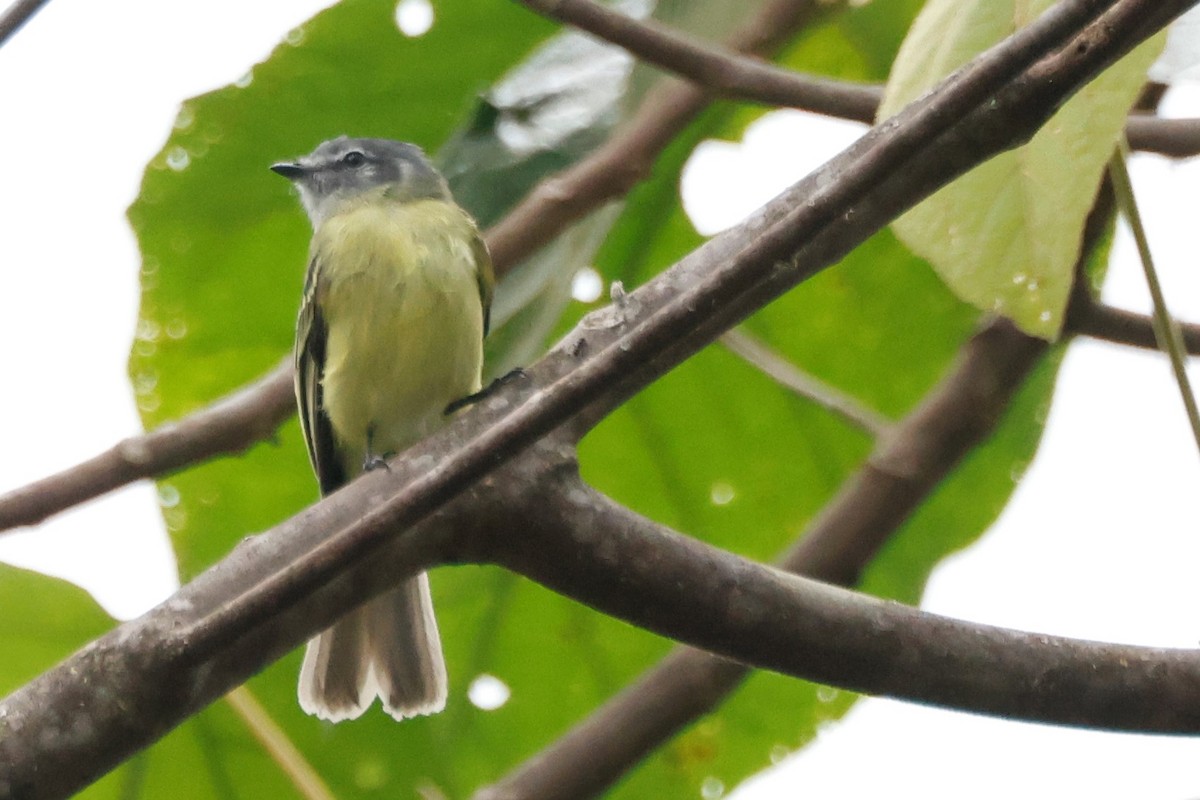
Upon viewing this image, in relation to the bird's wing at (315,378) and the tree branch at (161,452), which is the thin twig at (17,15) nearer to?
the tree branch at (161,452)

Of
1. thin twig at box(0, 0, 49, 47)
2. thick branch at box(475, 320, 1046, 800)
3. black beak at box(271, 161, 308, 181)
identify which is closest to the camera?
thin twig at box(0, 0, 49, 47)

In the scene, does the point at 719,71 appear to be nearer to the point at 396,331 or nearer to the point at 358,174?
the point at 396,331

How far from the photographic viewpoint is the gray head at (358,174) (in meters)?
3.27

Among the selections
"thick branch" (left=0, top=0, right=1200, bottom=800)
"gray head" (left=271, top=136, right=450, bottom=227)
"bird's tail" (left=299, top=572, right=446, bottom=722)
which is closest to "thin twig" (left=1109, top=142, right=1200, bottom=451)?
"thick branch" (left=0, top=0, right=1200, bottom=800)

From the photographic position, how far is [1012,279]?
5.07 ft

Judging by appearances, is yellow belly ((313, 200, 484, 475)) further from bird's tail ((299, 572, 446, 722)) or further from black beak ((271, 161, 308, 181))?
bird's tail ((299, 572, 446, 722))

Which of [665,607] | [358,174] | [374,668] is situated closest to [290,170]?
[358,174]

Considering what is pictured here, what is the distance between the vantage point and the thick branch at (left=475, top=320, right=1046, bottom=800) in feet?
7.57

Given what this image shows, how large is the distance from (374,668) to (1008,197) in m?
1.48

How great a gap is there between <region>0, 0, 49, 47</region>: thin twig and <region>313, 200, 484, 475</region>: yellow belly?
5.62 feet

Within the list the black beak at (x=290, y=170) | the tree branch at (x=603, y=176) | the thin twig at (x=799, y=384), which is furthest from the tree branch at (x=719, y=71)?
the black beak at (x=290, y=170)

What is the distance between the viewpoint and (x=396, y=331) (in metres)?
3.05

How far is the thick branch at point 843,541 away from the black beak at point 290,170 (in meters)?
1.31

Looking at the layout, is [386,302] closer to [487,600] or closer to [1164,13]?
[487,600]
